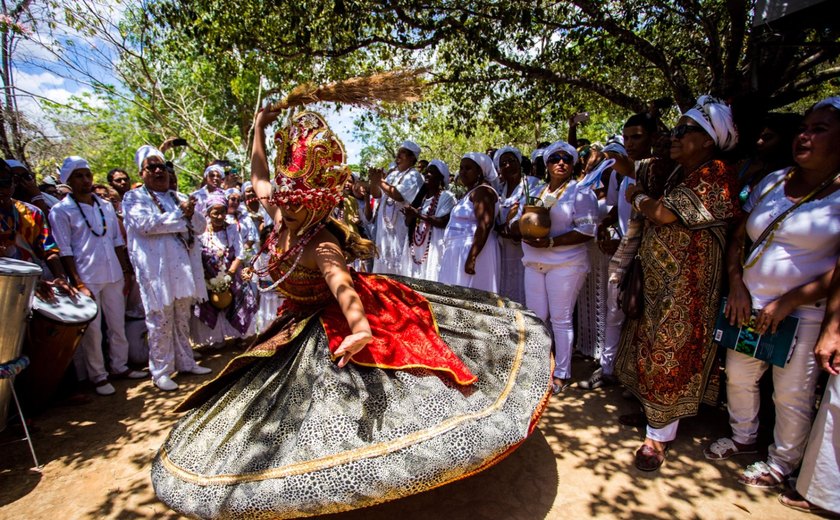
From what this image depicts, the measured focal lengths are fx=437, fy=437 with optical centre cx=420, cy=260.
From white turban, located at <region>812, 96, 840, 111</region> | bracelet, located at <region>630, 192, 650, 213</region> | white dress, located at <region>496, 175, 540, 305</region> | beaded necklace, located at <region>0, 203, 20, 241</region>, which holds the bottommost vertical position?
white dress, located at <region>496, 175, 540, 305</region>

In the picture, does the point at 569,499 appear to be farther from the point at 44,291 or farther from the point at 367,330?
the point at 44,291

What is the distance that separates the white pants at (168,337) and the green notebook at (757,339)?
17.0 ft

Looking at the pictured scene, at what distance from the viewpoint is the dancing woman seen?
2.09 meters

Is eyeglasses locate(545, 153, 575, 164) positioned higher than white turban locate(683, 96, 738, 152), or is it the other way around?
white turban locate(683, 96, 738, 152)

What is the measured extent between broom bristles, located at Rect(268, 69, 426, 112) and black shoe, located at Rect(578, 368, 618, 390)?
3.45 m

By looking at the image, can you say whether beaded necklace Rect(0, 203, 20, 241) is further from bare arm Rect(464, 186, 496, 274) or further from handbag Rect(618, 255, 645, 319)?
handbag Rect(618, 255, 645, 319)

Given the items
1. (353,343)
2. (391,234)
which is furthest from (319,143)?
(391,234)

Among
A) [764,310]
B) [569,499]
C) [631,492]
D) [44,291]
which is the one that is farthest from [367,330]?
[44,291]

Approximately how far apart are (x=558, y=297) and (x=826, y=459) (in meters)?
2.22

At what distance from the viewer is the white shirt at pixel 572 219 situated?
4.29 metres

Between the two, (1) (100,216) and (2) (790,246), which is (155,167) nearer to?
(1) (100,216)

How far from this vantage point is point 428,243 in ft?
20.9

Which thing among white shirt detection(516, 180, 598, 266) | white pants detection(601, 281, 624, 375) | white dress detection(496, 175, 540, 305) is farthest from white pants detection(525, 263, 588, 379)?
white dress detection(496, 175, 540, 305)

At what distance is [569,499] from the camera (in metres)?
2.92
